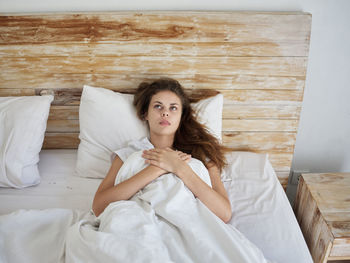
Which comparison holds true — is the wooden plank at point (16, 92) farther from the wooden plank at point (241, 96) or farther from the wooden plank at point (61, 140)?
the wooden plank at point (61, 140)

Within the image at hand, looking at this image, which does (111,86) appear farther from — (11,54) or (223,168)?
(223,168)

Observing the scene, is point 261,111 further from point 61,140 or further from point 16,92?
point 16,92

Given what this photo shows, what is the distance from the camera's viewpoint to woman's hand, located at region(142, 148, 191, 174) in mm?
1190

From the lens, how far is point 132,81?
5.01 feet

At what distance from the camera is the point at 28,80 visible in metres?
1.53

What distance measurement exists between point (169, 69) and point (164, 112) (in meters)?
0.29

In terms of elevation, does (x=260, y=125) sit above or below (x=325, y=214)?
above

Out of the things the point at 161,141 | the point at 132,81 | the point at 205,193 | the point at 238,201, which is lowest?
the point at 238,201

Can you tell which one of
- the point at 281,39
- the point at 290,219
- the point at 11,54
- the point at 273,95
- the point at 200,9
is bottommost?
the point at 290,219

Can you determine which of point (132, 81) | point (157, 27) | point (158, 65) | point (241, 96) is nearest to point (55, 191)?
point (132, 81)

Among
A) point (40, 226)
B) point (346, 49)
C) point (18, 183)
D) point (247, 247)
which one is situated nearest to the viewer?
point (247, 247)

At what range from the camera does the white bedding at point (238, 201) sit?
3.66 ft

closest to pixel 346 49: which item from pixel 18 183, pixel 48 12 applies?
pixel 48 12

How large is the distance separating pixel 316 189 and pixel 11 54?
Answer: 1.61 metres
